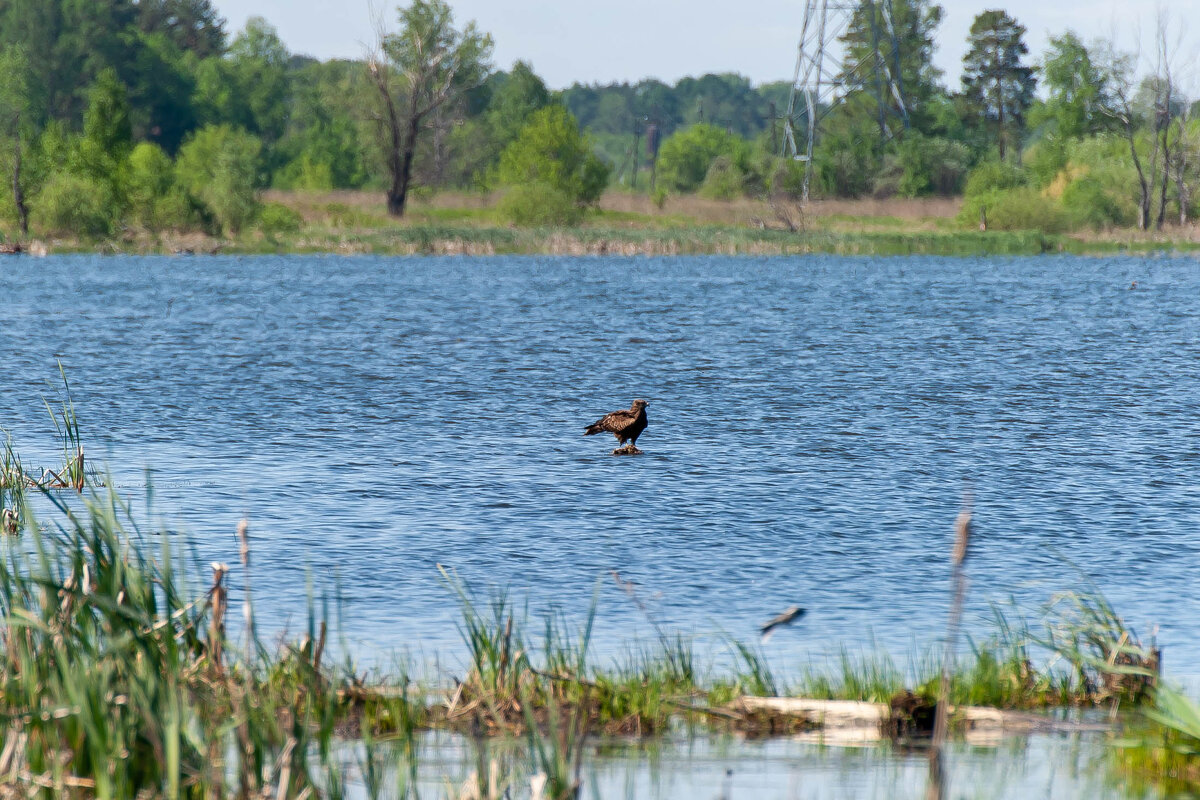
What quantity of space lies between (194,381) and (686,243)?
4982cm

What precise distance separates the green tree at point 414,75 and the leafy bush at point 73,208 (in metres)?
18.4

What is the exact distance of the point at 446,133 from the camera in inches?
4643

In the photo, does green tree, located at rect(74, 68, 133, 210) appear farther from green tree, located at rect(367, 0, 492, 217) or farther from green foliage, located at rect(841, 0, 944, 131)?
green foliage, located at rect(841, 0, 944, 131)

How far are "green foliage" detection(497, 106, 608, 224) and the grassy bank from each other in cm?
167

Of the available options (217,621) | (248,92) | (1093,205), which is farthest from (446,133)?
(217,621)

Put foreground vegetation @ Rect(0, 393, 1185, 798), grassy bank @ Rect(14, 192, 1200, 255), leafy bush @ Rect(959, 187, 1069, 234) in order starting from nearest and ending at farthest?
foreground vegetation @ Rect(0, 393, 1185, 798) → grassy bank @ Rect(14, 192, 1200, 255) → leafy bush @ Rect(959, 187, 1069, 234)

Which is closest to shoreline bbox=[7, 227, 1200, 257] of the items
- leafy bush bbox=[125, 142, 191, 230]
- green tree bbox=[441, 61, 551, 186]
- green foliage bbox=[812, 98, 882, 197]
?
leafy bush bbox=[125, 142, 191, 230]

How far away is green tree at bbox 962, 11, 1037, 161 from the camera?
412 ft

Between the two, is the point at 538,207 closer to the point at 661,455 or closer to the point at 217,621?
the point at 661,455

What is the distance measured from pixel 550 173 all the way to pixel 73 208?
33.0m

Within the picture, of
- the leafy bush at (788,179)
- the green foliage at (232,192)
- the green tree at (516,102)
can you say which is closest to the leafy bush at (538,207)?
the leafy bush at (788,179)

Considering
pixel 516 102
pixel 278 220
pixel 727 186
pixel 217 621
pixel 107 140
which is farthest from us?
pixel 516 102

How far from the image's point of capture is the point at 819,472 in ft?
53.0

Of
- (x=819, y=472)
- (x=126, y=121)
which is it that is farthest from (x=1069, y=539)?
(x=126, y=121)
